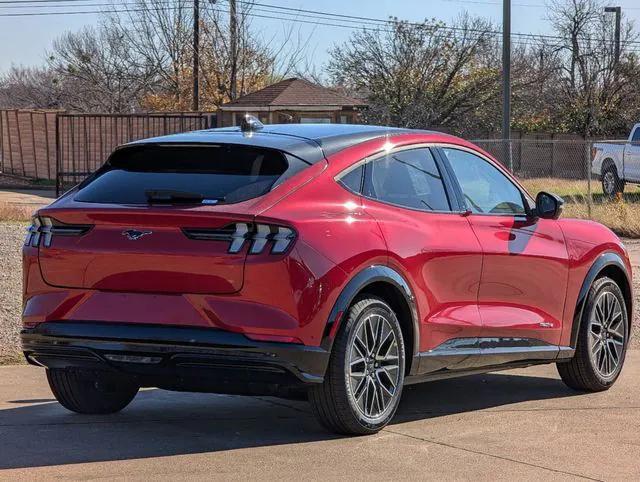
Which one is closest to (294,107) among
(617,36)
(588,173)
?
(588,173)

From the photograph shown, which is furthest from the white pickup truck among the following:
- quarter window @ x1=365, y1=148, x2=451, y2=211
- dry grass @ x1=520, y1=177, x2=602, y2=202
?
quarter window @ x1=365, y1=148, x2=451, y2=211

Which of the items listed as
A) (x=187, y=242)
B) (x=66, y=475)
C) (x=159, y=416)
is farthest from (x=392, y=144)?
(x=66, y=475)

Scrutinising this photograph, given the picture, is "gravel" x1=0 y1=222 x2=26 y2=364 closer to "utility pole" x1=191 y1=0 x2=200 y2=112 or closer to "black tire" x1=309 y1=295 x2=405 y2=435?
"black tire" x1=309 y1=295 x2=405 y2=435

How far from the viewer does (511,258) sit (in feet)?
24.0

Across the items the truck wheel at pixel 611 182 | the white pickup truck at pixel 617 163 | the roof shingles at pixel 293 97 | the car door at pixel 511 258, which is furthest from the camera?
the roof shingles at pixel 293 97

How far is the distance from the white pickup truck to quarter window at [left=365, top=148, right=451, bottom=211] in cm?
2029

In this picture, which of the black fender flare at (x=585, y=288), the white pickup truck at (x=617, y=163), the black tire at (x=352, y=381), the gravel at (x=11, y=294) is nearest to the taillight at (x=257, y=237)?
the black tire at (x=352, y=381)

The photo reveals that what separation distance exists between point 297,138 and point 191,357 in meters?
1.37

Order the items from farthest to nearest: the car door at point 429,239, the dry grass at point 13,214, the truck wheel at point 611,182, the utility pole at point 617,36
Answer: the utility pole at point 617,36
the truck wheel at point 611,182
the dry grass at point 13,214
the car door at point 429,239

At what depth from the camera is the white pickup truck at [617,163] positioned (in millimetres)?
27141

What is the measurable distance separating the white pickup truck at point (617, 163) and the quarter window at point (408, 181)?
20290 mm

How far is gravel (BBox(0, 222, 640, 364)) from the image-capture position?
9211mm

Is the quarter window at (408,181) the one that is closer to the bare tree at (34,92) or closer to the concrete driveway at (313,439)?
the concrete driveway at (313,439)

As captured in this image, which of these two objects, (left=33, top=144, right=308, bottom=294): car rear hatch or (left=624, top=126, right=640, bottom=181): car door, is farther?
(left=624, top=126, right=640, bottom=181): car door
